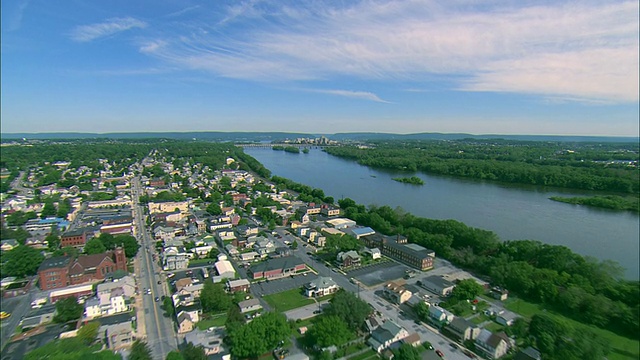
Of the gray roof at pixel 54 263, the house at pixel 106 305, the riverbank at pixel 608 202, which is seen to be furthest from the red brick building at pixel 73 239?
the riverbank at pixel 608 202

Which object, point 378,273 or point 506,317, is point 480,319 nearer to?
point 506,317

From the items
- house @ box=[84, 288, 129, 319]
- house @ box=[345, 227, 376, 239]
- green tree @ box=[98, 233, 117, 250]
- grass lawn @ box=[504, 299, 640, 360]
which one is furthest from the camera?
house @ box=[345, 227, 376, 239]

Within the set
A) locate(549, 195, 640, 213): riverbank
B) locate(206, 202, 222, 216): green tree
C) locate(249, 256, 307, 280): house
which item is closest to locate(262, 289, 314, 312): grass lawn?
locate(249, 256, 307, 280): house

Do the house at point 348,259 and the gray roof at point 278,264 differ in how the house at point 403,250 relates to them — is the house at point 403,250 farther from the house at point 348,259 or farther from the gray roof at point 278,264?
the gray roof at point 278,264

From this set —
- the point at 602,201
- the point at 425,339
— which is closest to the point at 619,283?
the point at 425,339

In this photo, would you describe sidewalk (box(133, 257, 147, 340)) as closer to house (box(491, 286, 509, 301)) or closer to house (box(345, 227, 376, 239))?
house (box(345, 227, 376, 239))

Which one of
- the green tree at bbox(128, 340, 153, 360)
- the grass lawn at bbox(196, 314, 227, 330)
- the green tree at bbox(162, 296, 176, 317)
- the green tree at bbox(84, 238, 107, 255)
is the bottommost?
the grass lawn at bbox(196, 314, 227, 330)

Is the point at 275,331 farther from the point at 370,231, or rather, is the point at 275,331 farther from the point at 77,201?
the point at 77,201
